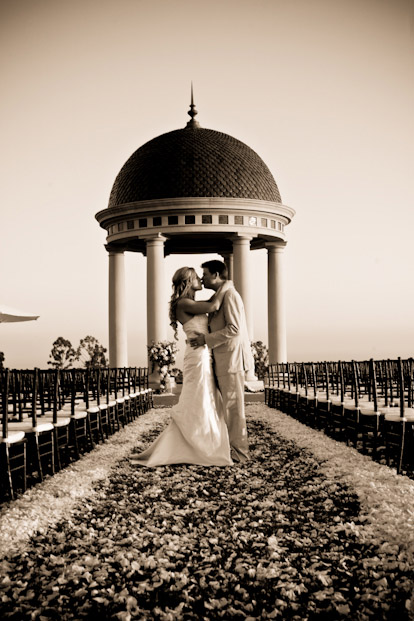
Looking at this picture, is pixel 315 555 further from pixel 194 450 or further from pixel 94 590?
pixel 194 450

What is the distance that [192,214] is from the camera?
40.7 metres

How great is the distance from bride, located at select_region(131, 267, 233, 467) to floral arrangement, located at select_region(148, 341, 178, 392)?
76.9 feet

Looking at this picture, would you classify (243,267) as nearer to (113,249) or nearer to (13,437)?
(113,249)

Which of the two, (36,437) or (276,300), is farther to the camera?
(276,300)

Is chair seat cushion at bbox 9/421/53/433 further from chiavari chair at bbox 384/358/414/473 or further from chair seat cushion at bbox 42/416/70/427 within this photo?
chiavari chair at bbox 384/358/414/473

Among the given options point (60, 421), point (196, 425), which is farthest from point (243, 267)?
point (60, 421)

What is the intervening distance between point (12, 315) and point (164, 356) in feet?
45.8

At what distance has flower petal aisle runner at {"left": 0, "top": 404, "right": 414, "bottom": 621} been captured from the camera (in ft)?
17.0

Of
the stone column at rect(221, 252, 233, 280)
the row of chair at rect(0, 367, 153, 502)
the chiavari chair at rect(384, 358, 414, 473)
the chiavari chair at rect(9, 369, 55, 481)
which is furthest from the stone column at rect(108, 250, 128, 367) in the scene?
the chiavari chair at rect(384, 358, 414, 473)

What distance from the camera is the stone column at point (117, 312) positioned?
4462 centimetres

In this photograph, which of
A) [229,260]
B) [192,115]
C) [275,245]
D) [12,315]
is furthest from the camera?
[192,115]

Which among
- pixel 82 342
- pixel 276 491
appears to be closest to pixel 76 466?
pixel 276 491

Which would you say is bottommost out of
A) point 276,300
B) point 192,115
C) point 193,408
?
point 193,408

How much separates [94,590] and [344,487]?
183 inches
